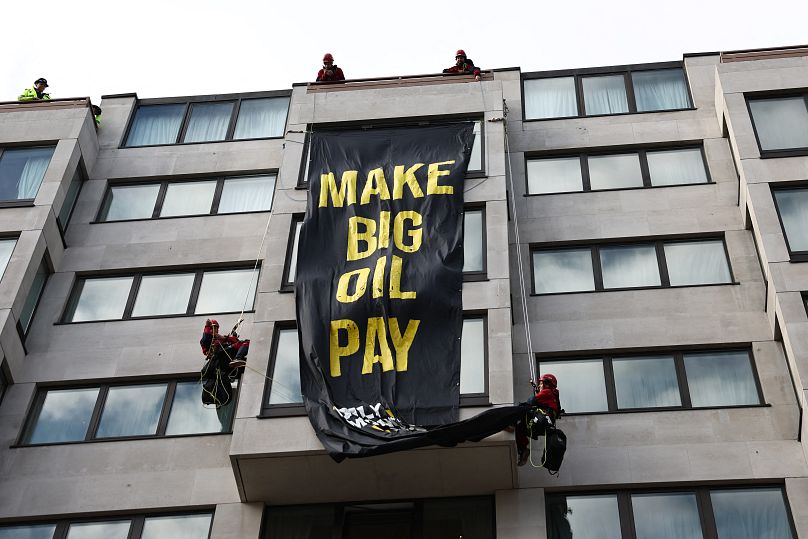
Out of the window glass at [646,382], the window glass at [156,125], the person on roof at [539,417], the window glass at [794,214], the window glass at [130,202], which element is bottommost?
the person on roof at [539,417]

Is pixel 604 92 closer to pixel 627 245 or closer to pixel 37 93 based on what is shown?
pixel 627 245

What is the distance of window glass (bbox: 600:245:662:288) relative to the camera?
26.0 metres

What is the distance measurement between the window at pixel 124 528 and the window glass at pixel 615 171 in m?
13.7

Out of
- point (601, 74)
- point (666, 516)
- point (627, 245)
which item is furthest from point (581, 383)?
point (601, 74)

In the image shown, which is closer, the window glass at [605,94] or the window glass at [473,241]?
the window glass at [473,241]

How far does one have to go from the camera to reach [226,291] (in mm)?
27281

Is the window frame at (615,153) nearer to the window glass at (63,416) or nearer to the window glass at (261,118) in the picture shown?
the window glass at (261,118)

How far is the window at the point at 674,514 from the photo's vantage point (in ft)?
68.3

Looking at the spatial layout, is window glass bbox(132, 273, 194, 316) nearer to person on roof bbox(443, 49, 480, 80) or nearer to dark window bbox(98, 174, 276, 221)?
dark window bbox(98, 174, 276, 221)

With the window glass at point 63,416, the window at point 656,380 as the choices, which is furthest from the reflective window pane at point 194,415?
the window at point 656,380

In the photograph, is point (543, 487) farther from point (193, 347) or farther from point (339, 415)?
point (193, 347)

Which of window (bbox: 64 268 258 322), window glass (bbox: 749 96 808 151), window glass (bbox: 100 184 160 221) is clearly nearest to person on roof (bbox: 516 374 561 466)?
window (bbox: 64 268 258 322)

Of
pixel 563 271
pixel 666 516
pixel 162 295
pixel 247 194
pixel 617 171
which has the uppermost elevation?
pixel 617 171

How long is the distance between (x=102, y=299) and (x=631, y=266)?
537 inches
